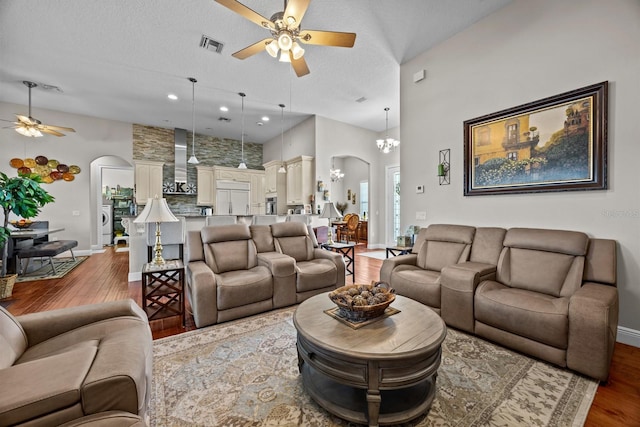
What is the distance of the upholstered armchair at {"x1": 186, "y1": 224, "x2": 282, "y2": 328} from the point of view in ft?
8.38

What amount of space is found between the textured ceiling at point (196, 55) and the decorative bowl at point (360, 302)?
→ 3.08 meters

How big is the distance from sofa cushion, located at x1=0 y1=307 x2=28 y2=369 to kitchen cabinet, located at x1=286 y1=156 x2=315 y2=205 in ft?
17.6

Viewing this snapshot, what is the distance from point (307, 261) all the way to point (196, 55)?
344 cm

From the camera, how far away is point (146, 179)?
688cm

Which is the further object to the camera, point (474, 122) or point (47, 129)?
point (47, 129)

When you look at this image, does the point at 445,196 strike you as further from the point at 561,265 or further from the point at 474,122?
the point at 561,265

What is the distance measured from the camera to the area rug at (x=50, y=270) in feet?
14.5

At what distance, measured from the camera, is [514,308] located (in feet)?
6.66

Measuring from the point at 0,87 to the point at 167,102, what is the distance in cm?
282

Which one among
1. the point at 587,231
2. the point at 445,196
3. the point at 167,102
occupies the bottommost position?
the point at 587,231

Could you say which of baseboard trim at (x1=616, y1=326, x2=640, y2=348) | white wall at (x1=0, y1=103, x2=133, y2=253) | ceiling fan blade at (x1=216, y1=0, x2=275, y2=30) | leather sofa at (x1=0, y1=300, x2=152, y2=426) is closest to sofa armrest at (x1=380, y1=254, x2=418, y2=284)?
baseboard trim at (x1=616, y1=326, x2=640, y2=348)

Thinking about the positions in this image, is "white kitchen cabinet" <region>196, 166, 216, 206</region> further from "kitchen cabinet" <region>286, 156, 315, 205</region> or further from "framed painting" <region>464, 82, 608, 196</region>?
"framed painting" <region>464, 82, 608, 196</region>

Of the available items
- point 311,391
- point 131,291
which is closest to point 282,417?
point 311,391

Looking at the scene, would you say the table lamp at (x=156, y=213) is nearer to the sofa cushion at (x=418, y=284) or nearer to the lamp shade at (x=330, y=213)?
the lamp shade at (x=330, y=213)
